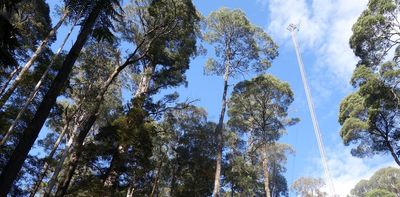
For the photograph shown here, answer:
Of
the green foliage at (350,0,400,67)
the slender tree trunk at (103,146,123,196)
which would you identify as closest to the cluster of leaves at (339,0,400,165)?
the green foliage at (350,0,400,67)

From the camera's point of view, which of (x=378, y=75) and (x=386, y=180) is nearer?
(x=378, y=75)

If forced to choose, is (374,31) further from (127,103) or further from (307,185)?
(307,185)

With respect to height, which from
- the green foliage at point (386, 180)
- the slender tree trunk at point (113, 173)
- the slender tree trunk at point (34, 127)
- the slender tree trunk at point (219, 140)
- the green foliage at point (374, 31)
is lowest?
the slender tree trunk at point (34, 127)

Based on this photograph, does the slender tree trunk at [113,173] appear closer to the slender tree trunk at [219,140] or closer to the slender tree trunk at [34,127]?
the slender tree trunk at [219,140]

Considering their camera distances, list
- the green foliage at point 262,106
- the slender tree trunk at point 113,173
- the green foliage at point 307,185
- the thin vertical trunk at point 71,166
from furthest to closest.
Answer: the green foliage at point 307,185 → the green foliage at point 262,106 → the slender tree trunk at point 113,173 → the thin vertical trunk at point 71,166

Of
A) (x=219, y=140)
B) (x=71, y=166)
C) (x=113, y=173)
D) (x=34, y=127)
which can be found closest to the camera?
(x=34, y=127)

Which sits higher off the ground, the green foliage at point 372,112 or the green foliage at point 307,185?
the green foliage at point 307,185

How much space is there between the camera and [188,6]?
1537 centimetres

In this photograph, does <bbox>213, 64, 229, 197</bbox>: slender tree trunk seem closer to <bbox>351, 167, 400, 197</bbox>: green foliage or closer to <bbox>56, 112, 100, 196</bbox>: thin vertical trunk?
<bbox>56, 112, 100, 196</bbox>: thin vertical trunk

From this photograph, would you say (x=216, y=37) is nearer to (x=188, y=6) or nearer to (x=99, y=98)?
(x=188, y=6)

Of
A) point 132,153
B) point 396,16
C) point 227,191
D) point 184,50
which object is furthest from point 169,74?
point 227,191

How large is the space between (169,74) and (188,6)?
3.16 meters

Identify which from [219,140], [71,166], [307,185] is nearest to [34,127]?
Result: [71,166]

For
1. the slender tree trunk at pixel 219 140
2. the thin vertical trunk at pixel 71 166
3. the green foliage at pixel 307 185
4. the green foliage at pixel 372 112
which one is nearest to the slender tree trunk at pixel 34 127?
the thin vertical trunk at pixel 71 166
